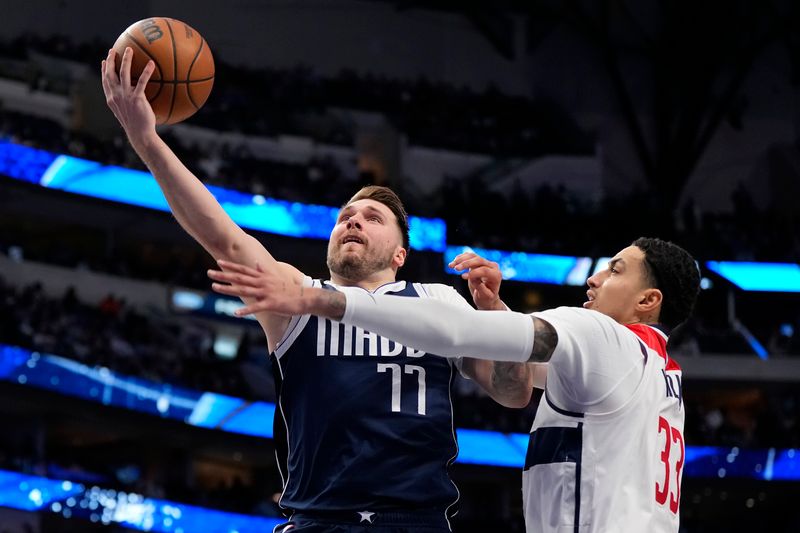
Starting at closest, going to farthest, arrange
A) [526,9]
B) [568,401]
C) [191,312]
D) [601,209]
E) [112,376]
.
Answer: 1. [568,401]
2. [112,376]
3. [191,312]
4. [601,209]
5. [526,9]

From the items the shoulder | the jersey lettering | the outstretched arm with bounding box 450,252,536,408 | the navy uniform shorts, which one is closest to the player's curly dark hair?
the shoulder

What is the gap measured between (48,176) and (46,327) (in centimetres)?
339

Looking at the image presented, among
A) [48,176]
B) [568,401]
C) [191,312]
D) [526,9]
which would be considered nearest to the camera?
[568,401]

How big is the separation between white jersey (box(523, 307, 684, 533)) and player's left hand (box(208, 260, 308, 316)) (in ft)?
2.71

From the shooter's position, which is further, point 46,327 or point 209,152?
point 209,152

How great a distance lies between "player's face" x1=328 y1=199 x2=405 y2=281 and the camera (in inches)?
154

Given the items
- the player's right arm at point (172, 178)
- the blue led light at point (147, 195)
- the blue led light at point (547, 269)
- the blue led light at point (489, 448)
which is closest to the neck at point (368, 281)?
the player's right arm at point (172, 178)

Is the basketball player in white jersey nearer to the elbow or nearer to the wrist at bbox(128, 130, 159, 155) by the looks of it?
the elbow

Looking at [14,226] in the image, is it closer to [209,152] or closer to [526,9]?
[209,152]

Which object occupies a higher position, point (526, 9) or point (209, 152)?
point (526, 9)

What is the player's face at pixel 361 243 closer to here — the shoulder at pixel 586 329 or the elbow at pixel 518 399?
the elbow at pixel 518 399

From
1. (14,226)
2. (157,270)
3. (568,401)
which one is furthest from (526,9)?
(568,401)

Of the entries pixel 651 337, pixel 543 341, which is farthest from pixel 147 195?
pixel 543 341

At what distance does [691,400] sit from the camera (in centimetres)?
2352
